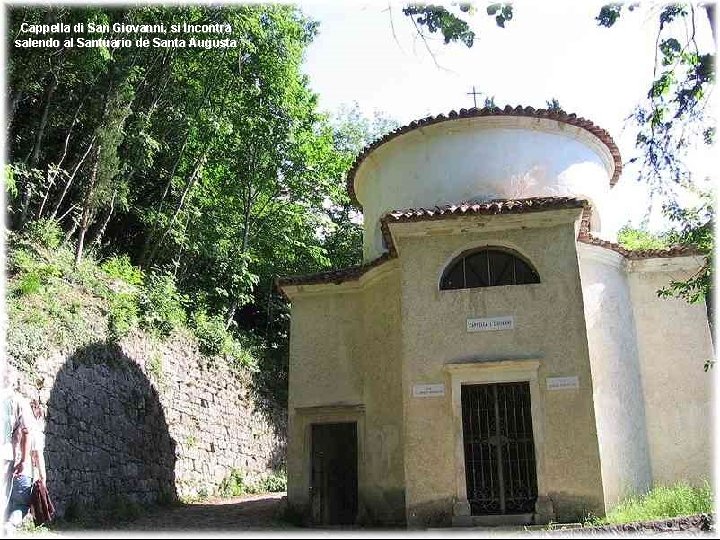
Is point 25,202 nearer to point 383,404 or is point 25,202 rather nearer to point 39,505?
point 39,505

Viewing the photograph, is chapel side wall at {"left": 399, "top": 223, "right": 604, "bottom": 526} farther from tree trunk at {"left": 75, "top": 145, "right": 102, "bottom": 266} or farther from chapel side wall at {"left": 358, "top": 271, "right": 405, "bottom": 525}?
tree trunk at {"left": 75, "top": 145, "right": 102, "bottom": 266}

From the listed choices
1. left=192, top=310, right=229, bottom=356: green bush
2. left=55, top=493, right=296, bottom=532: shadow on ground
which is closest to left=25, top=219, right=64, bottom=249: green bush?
left=192, top=310, right=229, bottom=356: green bush

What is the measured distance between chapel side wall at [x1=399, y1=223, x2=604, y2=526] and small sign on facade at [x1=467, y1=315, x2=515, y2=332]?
3.2 inches

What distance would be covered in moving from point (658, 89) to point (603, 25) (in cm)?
123

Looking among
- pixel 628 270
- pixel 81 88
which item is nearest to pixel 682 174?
pixel 628 270

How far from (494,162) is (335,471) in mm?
7171

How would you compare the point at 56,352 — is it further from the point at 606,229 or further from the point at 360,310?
the point at 606,229

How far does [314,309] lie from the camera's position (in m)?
14.2

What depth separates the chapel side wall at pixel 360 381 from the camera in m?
12.0

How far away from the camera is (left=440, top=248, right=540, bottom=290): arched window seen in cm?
1107

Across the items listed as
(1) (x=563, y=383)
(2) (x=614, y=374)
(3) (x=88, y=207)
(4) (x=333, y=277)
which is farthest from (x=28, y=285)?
(2) (x=614, y=374)

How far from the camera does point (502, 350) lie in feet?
34.7

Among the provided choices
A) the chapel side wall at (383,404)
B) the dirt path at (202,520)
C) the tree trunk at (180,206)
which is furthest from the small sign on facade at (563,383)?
the tree trunk at (180,206)

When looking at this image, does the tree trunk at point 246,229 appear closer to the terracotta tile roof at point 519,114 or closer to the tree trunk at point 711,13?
the terracotta tile roof at point 519,114
